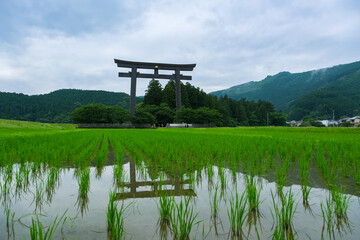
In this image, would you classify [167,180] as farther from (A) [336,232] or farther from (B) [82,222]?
(A) [336,232]

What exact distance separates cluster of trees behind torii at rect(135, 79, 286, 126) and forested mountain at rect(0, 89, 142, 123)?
1928cm

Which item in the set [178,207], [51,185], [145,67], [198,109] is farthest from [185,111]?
[178,207]

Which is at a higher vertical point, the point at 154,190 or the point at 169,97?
the point at 169,97

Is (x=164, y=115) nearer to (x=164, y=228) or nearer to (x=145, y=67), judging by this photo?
(x=145, y=67)

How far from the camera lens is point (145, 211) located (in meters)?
1.63

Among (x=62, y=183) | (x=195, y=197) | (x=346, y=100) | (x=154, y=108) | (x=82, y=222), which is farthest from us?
(x=346, y=100)

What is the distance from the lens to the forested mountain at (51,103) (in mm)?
53906

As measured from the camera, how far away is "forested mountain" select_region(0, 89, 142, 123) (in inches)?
2122

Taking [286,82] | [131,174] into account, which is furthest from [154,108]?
[286,82]

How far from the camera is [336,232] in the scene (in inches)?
51.9

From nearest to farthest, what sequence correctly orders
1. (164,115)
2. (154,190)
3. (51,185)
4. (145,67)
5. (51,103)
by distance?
1. (154,190)
2. (51,185)
3. (145,67)
4. (164,115)
5. (51,103)

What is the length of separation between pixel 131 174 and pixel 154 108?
31467mm

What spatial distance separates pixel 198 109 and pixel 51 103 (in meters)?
45.3

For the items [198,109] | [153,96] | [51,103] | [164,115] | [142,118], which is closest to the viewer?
[142,118]
